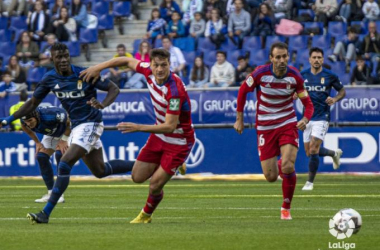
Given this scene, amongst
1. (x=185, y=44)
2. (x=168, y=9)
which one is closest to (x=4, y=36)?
(x=168, y=9)

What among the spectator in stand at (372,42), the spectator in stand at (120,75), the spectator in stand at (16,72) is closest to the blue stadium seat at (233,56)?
the spectator in stand at (120,75)

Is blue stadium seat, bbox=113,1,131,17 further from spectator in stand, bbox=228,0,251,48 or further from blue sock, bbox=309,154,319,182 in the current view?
blue sock, bbox=309,154,319,182

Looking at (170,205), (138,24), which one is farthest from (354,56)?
(170,205)

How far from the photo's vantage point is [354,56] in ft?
82.0

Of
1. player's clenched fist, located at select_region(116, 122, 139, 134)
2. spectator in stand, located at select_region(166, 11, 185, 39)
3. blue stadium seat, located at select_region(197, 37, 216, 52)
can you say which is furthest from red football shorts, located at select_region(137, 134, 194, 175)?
spectator in stand, located at select_region(166, 11, 185, 39)

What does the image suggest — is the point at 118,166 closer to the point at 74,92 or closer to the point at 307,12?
the point at 74,92

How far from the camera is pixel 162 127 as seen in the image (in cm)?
1134

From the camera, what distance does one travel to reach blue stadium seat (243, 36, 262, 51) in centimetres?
2650

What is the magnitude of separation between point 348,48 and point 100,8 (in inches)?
327

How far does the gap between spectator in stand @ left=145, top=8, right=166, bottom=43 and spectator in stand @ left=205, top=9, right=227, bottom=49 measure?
1351 millimetres

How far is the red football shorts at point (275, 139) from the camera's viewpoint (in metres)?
13.0

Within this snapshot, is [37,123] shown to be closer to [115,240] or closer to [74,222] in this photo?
[74,222]

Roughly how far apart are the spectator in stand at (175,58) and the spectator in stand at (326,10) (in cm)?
390

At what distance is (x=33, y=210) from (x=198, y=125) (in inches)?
351
